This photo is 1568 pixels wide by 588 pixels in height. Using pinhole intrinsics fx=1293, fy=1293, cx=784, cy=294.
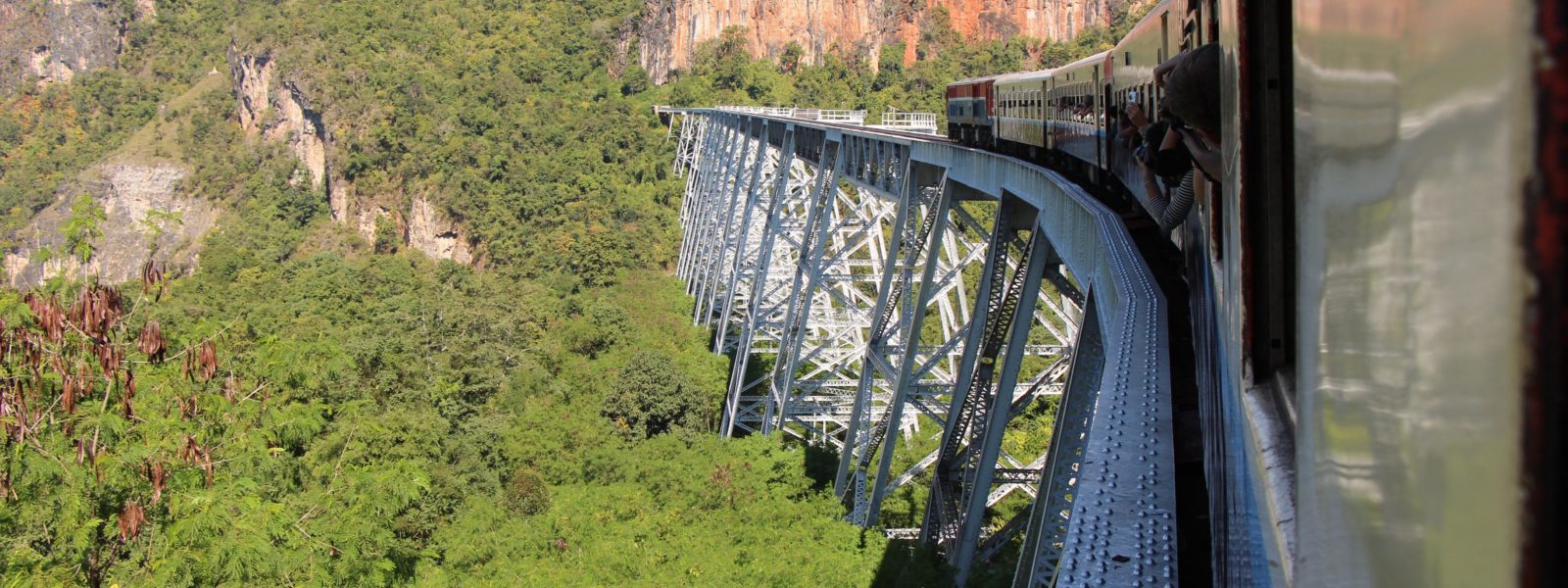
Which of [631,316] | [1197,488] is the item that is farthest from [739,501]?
[631,316]

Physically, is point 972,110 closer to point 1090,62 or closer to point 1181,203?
point 1090,62

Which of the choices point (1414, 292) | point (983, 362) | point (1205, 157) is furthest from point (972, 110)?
point (1414, 292)

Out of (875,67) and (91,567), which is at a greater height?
(875,67)

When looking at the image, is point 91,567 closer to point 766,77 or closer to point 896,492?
point 896,492

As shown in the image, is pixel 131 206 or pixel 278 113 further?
pixel 131 206

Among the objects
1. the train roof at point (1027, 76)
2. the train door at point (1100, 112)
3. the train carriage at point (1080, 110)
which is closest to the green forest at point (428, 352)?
the train door at point (1100, 112)

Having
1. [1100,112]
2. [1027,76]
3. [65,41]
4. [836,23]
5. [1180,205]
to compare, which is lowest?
[65,41]

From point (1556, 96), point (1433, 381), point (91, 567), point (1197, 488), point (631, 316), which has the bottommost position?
point (631, 316)

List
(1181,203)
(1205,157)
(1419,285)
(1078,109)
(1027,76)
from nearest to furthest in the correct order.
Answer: (1419,285), (1205,157), (1181,203), (1078,109), (1027,76)
